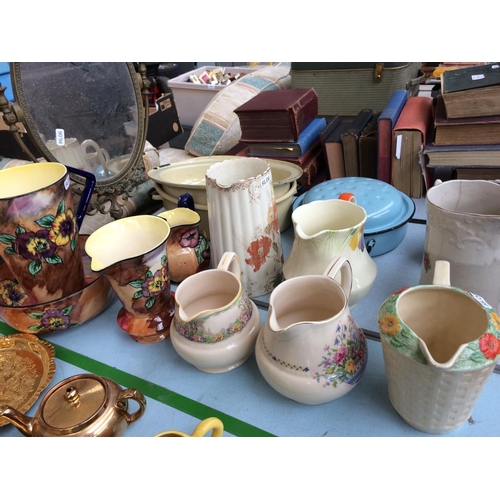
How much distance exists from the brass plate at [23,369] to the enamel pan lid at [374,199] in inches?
21.2

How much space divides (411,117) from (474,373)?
0.69 metres

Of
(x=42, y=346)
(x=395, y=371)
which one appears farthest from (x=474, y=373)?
(x=42, y=346)

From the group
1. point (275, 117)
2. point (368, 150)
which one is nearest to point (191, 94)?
point (275, 117)

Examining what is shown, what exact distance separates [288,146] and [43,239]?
58cm

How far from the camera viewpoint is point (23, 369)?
60 centimetres

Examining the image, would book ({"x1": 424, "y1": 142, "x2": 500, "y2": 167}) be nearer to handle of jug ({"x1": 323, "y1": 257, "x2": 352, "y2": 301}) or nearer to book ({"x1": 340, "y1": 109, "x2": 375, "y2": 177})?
book ({"x1": 340, "y1": 109, "x2": 375, "y2": 177})

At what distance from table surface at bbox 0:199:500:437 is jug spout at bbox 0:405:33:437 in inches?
2.2

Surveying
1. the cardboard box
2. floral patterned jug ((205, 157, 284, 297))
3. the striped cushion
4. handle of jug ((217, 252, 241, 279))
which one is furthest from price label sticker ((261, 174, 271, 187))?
the cardboard box

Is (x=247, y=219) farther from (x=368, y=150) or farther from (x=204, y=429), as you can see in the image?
(x=368, y=150)

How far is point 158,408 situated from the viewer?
54 centimetres

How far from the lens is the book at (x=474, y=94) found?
779 millimetres

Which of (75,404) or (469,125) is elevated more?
(469,125)

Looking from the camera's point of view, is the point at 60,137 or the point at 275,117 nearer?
the point at 60,137

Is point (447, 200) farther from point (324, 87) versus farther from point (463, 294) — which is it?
point (324, 87)
